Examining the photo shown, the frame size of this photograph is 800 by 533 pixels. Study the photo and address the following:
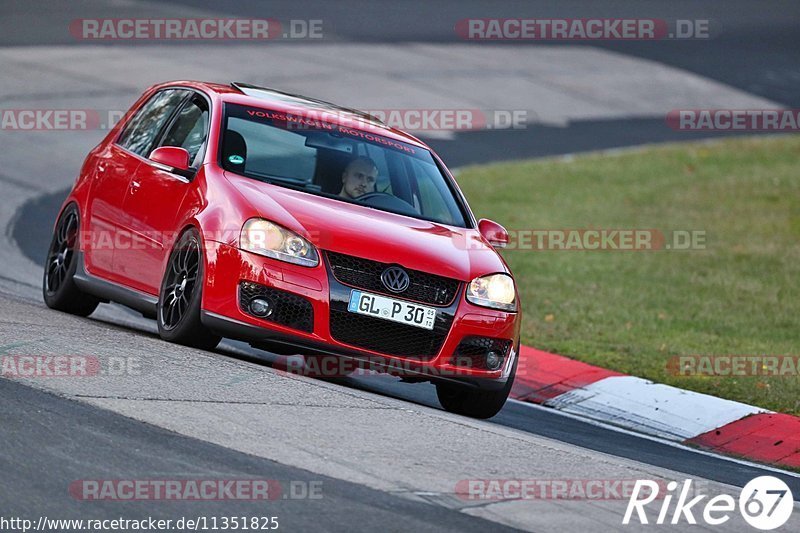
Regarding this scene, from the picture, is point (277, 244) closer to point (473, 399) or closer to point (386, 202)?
point (386, 202)

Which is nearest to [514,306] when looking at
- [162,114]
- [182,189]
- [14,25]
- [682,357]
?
[182,189]

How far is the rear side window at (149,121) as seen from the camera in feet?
33.3

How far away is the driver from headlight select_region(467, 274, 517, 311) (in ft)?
3.50

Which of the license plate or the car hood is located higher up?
the car hood

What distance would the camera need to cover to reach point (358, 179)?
9.45m

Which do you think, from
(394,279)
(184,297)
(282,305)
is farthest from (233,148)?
(394,279)

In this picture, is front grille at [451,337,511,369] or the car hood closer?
the car hood

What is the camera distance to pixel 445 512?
614 centimetres

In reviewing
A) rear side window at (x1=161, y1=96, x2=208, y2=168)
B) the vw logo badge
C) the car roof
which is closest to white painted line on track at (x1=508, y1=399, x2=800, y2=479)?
the car roof

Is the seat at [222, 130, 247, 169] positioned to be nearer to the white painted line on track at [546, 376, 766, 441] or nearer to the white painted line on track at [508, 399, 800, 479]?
the white painted line on track at [508, 399, 800, 479]

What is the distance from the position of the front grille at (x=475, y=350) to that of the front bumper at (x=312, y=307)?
0.16 ft

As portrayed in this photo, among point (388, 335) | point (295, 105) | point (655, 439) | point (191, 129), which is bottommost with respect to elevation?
point (655, 439)

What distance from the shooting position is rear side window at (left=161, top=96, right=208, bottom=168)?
952 cm

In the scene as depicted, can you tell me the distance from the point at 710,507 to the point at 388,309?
2309 millimetres
